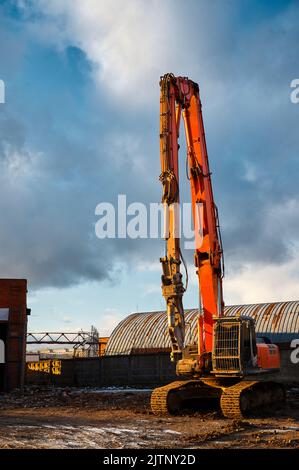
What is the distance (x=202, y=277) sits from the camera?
17.0 metres

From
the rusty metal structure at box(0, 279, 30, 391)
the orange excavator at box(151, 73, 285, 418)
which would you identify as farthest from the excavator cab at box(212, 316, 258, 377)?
the rusty metal structure at box(0, 279, 30, 391)

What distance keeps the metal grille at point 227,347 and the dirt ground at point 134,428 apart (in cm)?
150

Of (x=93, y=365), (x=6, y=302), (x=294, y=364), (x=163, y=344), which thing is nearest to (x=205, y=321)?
(x=294, y=364)

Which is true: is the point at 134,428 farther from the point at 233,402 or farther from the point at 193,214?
the point at 193,214

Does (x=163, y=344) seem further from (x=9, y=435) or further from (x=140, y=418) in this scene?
(x=9, y=435)

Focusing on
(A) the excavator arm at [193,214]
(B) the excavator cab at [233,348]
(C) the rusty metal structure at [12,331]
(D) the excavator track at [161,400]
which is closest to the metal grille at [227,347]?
(B) the excavator cab at [233,348]

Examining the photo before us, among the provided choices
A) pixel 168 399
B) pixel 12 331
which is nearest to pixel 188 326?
pixel 12 331

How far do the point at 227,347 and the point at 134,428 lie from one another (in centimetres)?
379

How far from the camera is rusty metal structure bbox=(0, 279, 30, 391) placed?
28516 mm

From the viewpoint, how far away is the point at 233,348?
1541 cm

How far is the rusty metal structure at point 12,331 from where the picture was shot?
28.5 meters

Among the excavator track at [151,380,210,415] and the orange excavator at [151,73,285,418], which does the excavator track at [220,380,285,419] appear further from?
the excavator track at [151,380,210,415]

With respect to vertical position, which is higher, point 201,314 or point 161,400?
point 201,314
